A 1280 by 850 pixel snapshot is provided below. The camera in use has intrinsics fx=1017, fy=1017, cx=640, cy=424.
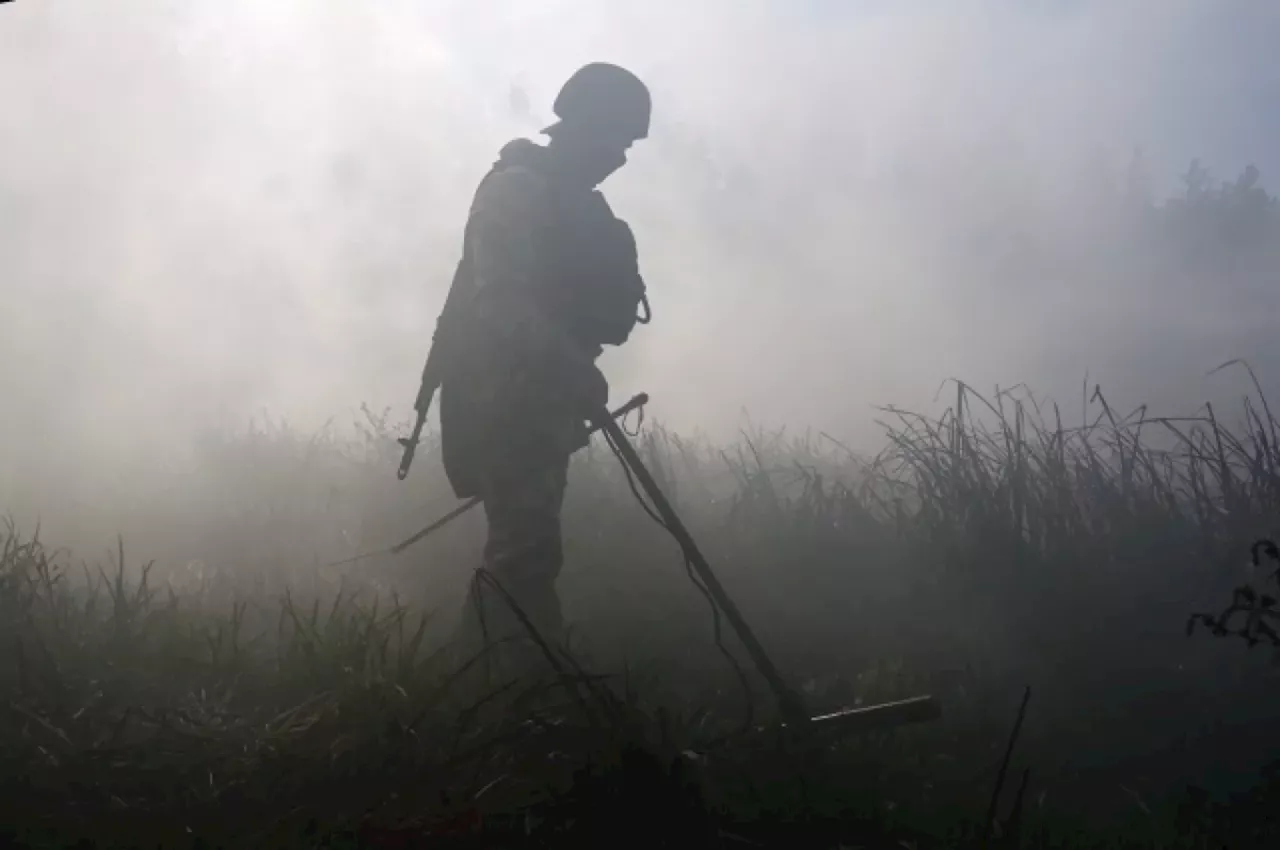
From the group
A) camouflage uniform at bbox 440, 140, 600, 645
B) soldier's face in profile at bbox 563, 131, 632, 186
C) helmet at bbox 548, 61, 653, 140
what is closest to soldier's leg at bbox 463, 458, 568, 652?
camouflage uniform at bbox 440, 140, 600, 645

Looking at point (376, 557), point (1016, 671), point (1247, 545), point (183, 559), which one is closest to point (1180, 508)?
point (1247, 545)

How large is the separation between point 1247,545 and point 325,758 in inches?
136

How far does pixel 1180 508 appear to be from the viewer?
4316mm

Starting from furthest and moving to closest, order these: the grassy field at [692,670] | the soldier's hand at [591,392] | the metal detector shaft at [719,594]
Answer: the soldier's hand at [591,392] < the metal detector shaft at [719,594] < the grassy field at [692,670]

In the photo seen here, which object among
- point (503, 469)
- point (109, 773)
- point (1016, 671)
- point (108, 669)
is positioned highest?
point (503, 469)

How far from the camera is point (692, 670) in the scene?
11.4ft

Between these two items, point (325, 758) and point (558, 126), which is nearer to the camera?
point (325, 758)

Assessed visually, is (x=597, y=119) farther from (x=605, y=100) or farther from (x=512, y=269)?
(x=512, y=269)

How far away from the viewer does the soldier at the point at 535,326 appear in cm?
330

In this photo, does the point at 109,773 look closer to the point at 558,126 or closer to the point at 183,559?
the point at 558,126

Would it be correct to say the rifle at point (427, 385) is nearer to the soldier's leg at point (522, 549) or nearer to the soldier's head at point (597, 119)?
the soldier's leg at point (522, 549)

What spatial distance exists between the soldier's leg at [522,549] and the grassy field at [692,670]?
8.1 inches

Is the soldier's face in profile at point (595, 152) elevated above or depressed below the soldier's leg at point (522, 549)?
above

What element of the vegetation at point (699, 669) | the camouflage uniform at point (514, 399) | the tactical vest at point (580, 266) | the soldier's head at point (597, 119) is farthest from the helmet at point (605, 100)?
the vegetation at point (699, 669)
